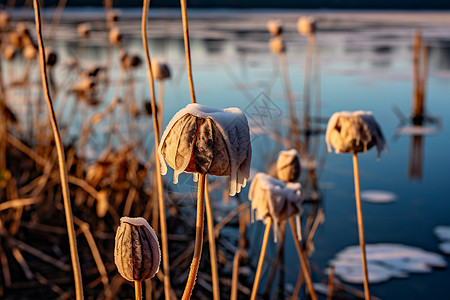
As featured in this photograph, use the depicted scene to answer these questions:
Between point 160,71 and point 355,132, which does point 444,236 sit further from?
point 355,132

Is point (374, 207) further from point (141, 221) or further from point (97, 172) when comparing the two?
point (141, 221)

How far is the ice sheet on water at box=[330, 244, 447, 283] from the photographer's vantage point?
2238mm

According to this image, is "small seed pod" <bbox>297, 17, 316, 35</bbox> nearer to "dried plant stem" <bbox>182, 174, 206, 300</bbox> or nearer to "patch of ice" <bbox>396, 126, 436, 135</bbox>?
"patch of ice" <bbox>396, 126, 436, 135</bbox>

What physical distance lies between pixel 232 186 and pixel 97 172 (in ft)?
5.71

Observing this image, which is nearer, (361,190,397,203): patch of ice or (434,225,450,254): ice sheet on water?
(434,225,450,254): ice sheet on water

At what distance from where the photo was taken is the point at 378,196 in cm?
321

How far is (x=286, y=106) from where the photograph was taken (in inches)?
178

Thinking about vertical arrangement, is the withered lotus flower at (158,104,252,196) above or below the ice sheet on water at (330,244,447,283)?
above

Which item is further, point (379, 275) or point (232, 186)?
point (379, 275)

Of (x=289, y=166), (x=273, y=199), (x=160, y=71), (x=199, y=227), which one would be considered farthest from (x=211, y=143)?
(x=160, y=71)

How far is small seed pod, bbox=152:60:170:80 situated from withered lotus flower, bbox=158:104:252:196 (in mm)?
945

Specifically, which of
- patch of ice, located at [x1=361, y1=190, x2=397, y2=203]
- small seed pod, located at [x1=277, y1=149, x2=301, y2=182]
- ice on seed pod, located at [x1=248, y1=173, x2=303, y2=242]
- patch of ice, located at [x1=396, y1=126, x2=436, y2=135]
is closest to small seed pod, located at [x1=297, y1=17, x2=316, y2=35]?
patch of ice, located at [x1=361, y1=190, x2=397, y2=203]

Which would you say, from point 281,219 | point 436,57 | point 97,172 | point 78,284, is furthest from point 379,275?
point 436,57

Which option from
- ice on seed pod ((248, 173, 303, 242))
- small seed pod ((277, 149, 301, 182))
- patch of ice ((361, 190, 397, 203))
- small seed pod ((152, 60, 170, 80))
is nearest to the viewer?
ice on seed pod ((248, 173, 303, 242))
